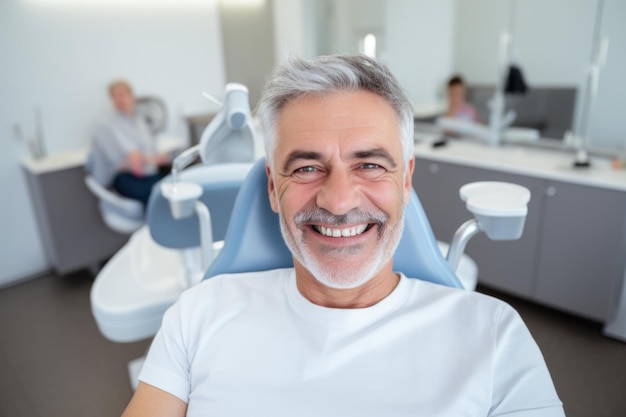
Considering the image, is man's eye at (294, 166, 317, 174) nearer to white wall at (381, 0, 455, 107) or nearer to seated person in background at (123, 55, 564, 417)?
seated person in background at (123, 55, 564, 417)

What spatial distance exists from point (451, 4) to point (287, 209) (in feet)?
9.74

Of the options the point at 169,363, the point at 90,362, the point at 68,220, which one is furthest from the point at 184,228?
the point at 68,220

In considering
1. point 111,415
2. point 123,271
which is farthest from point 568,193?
point 111,415

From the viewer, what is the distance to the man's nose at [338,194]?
0.92m

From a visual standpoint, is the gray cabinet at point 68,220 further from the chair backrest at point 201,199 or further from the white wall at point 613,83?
the white wall at point 613,83

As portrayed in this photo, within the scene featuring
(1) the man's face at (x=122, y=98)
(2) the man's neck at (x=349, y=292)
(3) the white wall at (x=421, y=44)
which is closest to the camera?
(2) the man's neck at (x=349, y=292)

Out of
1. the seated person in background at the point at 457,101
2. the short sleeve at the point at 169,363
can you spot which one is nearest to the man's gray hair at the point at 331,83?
the short sleeve at the point at 169,363

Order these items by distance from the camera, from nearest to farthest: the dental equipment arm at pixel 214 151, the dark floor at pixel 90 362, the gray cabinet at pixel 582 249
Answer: the dental equipment arm at pixel 214 151, the dark floor at pixel 90 362, the gray cabinet at pixel 582 249

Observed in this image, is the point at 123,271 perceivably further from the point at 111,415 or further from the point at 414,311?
the point at 414,311

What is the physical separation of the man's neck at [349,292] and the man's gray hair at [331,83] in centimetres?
27

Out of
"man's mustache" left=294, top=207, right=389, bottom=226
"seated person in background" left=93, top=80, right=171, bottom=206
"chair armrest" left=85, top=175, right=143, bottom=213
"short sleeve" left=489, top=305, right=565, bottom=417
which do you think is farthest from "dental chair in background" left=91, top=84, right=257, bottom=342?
"seated person in background" left=93, top=80, right=171, bottom=206

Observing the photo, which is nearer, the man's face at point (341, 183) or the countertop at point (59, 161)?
the man's face at point (341, 183)

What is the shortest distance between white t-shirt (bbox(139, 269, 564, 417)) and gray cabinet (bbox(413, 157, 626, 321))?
1478mm

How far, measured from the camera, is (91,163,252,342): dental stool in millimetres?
1421
